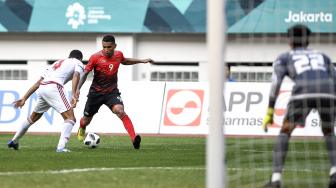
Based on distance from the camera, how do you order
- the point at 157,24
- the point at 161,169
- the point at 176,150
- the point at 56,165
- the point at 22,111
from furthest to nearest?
the point at 157,24 → the point at 22,111 → the point at 176,150 → the point at 56,165 → the point at 161,169

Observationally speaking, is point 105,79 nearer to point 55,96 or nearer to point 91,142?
point 91,142

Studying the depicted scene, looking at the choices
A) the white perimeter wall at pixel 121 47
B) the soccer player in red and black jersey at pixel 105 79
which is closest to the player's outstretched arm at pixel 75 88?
the soccer player in red and black jersey at pixel 105 79

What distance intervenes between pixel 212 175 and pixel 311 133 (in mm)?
13840

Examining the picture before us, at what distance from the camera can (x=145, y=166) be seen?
1250 cm

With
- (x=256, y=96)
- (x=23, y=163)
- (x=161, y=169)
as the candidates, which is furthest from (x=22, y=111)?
(x=161, y=169)

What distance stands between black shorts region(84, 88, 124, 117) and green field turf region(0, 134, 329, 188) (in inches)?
31.5

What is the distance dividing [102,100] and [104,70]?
0.57 m

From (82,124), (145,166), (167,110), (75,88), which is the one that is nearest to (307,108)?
(145,166)

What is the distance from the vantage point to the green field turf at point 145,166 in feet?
33.3

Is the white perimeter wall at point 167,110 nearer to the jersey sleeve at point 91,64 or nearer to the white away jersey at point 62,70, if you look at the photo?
the jersey sleeve at point 91,64

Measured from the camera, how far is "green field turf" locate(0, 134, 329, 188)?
33.3ft

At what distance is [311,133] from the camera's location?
2180 cm

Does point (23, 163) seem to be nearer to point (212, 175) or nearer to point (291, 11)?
point (212, 175)

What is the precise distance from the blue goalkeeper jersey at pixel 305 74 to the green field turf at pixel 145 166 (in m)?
1.07
